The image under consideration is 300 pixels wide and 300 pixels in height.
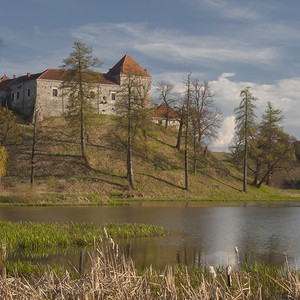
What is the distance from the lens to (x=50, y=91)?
7544cm

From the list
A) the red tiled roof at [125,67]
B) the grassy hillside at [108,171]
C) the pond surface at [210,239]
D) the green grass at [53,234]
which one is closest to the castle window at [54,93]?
the grassy hillside at [108,171]

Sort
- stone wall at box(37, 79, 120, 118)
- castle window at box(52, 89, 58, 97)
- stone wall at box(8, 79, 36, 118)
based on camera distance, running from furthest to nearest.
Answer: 1. castle window at box(52, 89, 58, 97)
2. stone wall at box(8, 79, 36, 118)
3. stone wall at box(37, 79, 120, 118)

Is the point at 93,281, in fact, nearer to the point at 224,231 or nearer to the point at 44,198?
the point at 224,231

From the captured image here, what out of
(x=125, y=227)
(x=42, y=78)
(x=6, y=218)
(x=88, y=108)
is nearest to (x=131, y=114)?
(x=88, y=108)

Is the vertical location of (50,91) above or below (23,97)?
above

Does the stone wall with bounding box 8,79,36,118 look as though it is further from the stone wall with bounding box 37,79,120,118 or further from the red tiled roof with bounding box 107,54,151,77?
the red tiled roof with bounding box 107,54,151,77

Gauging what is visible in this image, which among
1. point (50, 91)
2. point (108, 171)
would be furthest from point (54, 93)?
point (108, 171)

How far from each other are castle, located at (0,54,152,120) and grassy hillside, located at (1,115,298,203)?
387 cm

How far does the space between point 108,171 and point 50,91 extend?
22258mm

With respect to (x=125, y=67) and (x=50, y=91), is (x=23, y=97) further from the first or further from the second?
(x=125, y=67)

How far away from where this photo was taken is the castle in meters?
74.4

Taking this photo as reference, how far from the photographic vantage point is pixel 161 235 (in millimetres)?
24922

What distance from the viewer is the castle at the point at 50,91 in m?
74.4

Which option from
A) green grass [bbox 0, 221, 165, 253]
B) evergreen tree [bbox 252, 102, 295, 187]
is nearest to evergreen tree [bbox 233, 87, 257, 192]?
evergreen tree [bbox 252, 102, 295, 187]
